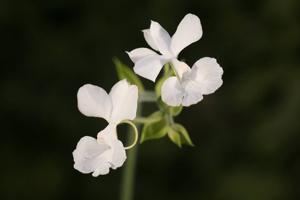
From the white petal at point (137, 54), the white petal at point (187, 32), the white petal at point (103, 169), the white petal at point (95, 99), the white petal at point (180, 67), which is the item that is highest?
the white petal at point (187, 32)

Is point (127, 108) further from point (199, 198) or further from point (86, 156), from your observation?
point (199, 198)

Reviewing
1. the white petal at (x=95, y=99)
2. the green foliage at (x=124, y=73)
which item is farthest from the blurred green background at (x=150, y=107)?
the white petal at (x=95, y=99)

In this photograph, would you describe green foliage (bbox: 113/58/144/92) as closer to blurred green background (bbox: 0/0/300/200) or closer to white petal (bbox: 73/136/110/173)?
white petal (bbox: 73/136/110/173)

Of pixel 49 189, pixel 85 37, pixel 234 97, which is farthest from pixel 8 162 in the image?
pixel 234 97

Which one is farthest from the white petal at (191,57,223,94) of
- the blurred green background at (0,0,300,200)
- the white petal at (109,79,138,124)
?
the blurred green background at (0,0,300,200)

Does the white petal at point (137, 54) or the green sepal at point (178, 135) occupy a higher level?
the white petal at point (137, 54)

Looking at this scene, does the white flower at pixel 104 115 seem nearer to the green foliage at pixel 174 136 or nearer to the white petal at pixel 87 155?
the white petal at pixel 87 155
